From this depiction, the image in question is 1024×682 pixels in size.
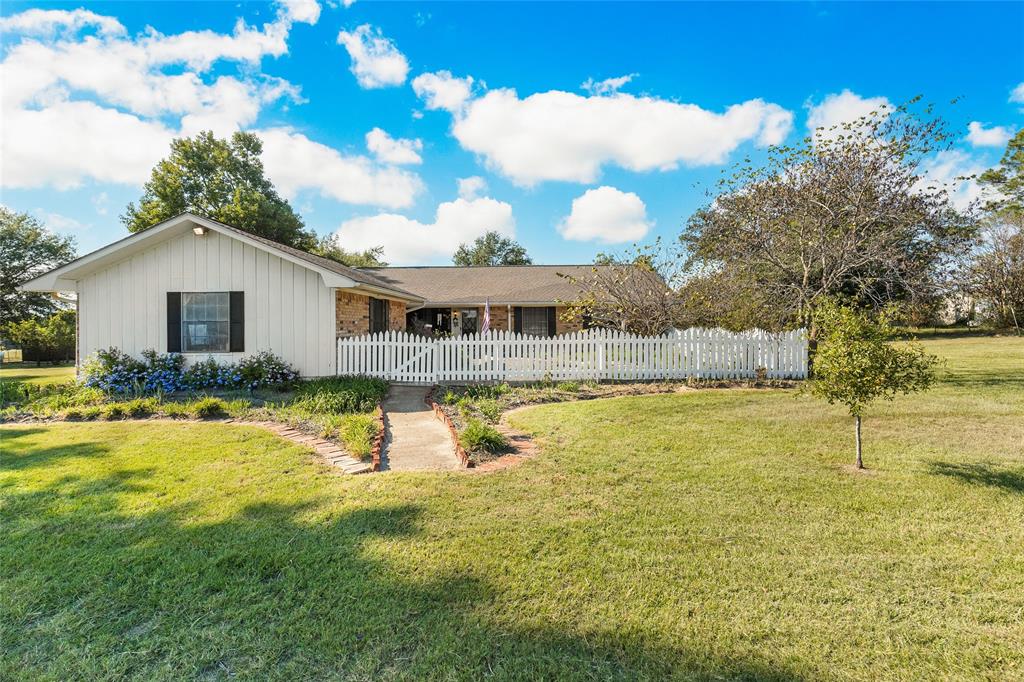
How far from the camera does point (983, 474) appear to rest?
14.8ft

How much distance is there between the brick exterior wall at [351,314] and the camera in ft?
34.4

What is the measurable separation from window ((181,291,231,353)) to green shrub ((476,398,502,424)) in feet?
21.3

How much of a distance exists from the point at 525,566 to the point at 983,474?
4992 millimetres

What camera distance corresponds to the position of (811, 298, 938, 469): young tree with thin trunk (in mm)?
4602

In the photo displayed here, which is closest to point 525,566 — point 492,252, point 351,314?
point 351,314

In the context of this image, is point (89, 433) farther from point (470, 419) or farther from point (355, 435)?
point (470, 419)

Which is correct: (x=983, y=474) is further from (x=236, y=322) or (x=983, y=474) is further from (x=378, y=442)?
(x=236, y=322)

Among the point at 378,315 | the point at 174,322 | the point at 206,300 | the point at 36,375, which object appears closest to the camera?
the point at 174,322

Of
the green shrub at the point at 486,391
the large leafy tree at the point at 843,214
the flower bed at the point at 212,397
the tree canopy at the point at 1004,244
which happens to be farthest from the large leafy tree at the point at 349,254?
the tree canopy at the point at 1004,244

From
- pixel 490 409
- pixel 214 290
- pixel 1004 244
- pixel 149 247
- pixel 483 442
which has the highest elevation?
pixel 1004 244

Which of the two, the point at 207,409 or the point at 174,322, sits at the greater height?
the point at 174,322

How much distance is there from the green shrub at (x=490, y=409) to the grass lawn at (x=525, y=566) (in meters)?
2.17

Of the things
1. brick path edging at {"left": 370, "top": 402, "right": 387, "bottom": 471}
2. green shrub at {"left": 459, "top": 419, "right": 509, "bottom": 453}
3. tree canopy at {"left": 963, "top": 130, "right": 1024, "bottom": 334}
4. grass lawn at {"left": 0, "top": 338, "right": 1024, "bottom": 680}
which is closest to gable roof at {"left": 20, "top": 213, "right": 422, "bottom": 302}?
brick path edging at {"left": 370, "top": 402, "right": 387, "bottom": 471}

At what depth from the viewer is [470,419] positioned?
6.73m
